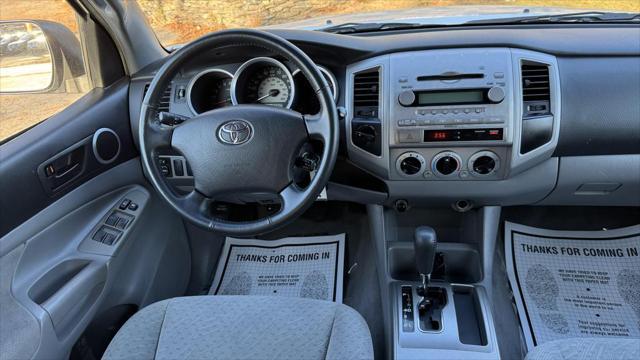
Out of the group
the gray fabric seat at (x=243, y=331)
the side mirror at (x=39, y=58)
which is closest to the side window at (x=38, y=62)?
the side mirror at (x=39, y=58)

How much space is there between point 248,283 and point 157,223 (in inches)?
19.7

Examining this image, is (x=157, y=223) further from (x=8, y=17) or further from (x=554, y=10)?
(x=554, y=10)

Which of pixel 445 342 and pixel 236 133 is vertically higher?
pixel 236 133

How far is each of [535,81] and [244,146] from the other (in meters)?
0.92

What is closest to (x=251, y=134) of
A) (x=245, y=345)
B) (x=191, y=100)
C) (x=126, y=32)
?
(x=191, y=100)

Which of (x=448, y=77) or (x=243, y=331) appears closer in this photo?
(x=243, y=331)

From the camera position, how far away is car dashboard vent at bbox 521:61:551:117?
149 centimetres

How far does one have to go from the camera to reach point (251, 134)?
131 cm

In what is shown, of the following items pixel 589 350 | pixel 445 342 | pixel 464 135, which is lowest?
pixel 445 342

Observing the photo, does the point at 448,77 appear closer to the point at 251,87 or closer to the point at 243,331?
the point at 251,87

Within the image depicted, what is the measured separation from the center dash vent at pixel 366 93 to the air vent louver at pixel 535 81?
17.9 inches

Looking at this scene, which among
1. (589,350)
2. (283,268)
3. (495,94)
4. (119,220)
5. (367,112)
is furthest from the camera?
(283,268)

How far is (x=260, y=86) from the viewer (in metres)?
1.60

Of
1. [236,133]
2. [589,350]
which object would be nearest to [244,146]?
[236,133]
